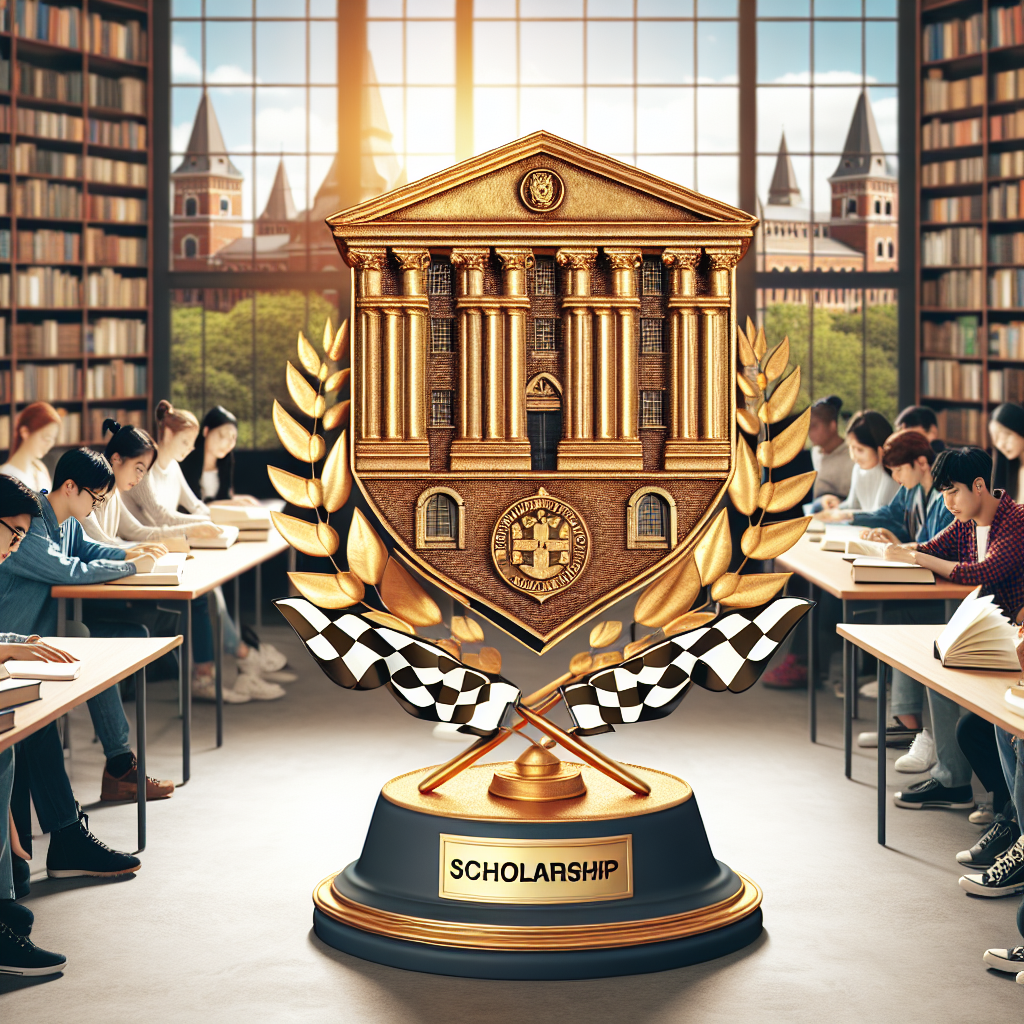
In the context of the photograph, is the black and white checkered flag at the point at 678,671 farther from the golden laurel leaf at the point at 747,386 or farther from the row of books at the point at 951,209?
the row of books at the point at 951,209

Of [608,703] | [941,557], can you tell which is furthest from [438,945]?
[941,557]

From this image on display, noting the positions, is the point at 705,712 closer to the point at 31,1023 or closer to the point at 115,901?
the point at 115,901

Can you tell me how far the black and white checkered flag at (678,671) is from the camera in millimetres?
3168

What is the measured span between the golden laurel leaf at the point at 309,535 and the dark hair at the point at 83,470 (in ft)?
4.78

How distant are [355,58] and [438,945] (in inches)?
270

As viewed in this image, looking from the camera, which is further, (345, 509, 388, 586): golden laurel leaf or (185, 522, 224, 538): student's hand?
(185, 522, 224, 538): student's hand

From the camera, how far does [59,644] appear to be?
3.86 metres

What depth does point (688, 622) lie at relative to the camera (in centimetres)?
319

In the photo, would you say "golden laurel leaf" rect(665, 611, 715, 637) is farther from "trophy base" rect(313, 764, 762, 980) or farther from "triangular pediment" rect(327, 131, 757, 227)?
"triangular pediment" rect(327, 131, 757, 227)

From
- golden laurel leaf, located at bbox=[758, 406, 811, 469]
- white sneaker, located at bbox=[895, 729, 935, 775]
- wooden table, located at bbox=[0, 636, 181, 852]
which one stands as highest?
golden laurel leaf, located at bbox=[758, 406, 811, 469]

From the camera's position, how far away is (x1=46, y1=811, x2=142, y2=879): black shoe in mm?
3713

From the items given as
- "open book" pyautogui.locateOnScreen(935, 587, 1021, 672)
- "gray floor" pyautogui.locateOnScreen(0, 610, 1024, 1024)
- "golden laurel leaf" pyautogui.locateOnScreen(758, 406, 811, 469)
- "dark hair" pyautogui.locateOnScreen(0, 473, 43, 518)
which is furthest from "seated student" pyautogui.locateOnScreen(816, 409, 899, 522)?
"dark hair" pyautogui.locateOnScreen(0, 473, 43, 518)

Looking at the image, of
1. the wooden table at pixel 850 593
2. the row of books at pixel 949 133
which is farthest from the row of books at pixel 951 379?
the wooden table at pixel 850 593

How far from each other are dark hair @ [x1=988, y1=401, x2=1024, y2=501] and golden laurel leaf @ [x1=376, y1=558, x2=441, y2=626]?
3028 mm
